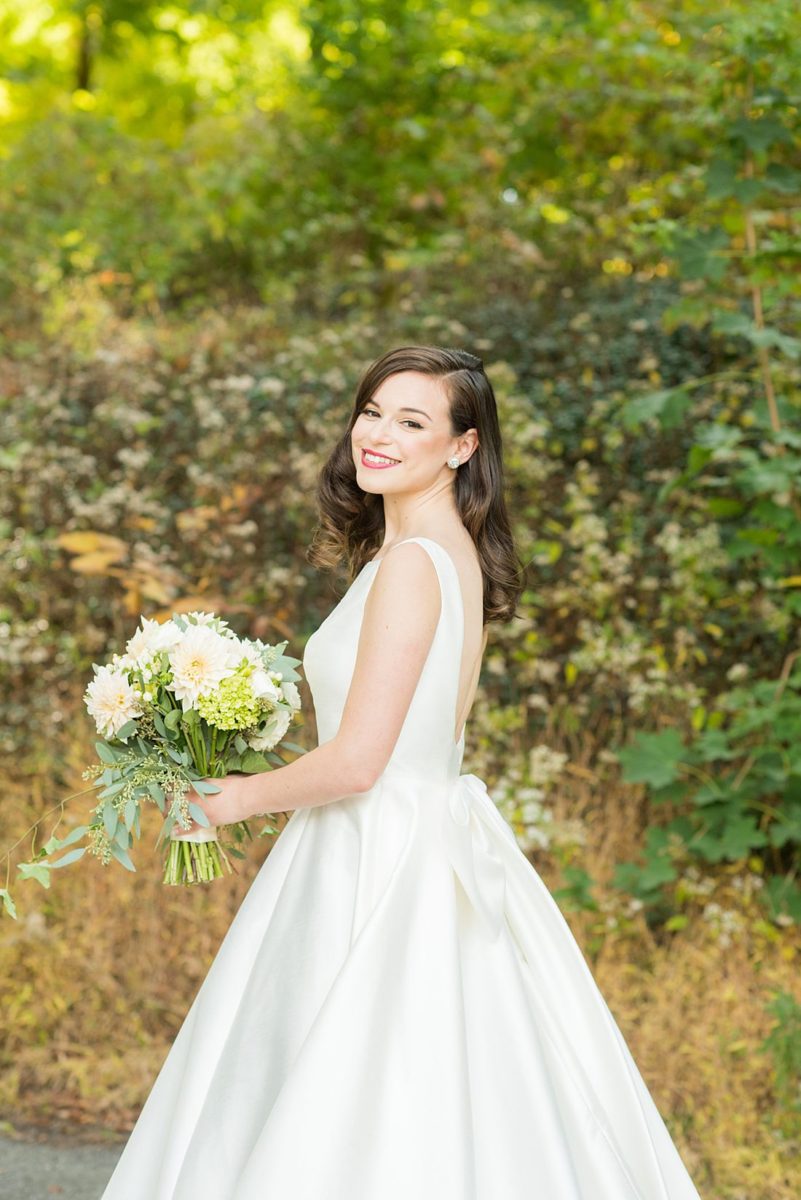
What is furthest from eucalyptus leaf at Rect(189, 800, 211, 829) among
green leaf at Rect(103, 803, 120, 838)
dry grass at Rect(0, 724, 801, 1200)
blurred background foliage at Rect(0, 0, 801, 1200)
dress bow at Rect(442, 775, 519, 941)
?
dry grass at Rect(0, 724, 801, 1200)

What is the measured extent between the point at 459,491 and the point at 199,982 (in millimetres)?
2792

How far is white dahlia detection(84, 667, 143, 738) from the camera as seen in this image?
8.09 feet

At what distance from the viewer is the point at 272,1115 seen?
2215mm

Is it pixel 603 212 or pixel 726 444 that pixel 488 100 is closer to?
pixel 603 212

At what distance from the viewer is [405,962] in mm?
2369

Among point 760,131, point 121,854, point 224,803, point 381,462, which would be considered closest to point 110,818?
point 121,854

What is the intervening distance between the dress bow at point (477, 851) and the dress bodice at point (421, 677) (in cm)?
8

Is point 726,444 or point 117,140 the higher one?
point 117,140

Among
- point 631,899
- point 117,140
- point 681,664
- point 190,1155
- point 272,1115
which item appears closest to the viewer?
point 272,1115

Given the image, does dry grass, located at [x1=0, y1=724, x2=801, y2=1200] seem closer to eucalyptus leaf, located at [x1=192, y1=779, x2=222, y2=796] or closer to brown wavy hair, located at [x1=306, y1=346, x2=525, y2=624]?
brown wavy hair, located at [x1=306, y1=346, x2=525, y2=624]

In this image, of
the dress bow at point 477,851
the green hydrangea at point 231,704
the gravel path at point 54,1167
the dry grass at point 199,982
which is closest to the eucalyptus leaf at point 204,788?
the green hydrangea at point 231,704

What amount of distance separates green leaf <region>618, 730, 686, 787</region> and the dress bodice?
2417 mm

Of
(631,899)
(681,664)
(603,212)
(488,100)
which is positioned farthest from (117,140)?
(631,899)

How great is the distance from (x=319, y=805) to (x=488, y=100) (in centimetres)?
757
